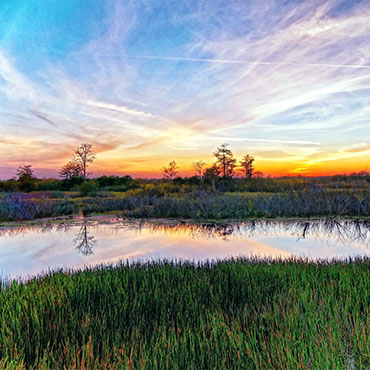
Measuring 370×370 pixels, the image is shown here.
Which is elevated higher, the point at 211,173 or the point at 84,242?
the point at 211,173

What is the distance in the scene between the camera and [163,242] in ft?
30.6

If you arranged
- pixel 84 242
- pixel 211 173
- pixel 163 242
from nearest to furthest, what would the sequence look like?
1. pixel 163 242
2. pixel 84 242
3. pixel 211 173

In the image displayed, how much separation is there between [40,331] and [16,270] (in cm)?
387

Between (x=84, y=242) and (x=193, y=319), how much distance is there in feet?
22.7

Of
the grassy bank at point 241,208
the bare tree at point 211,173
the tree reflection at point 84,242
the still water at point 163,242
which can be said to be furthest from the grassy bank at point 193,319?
the bare tree at point 211,173

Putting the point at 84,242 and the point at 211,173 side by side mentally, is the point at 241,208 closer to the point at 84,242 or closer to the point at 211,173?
the point at 84,242

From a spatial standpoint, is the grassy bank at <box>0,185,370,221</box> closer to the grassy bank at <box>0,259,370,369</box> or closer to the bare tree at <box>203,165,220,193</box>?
the grassy bank at <box>0,259,370,369</box>

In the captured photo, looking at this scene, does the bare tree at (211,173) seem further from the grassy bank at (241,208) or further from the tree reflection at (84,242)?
the tree reflection at (84,242)

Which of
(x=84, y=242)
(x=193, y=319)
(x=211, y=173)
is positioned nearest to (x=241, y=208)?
(x=84, y=242)

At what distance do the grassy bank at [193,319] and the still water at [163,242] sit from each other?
7.39ft

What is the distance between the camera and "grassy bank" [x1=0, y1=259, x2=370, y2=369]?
8.90ft

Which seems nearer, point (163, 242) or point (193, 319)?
point (193, 319)

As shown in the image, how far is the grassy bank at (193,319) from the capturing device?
8.90 ft

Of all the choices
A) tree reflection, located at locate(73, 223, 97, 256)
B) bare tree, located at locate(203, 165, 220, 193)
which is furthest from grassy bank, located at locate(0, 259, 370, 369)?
bare tree, located at locate(203, 165, 220, 193)
